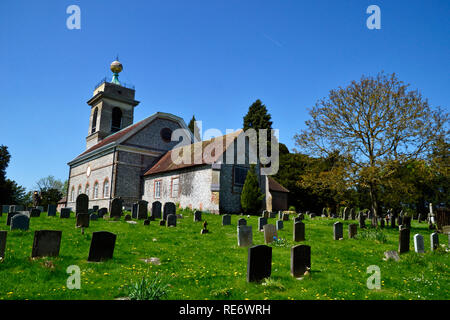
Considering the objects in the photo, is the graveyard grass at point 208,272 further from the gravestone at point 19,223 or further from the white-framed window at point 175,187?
the white-framed window at point 175,187

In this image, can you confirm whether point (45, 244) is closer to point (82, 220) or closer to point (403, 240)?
point (82, 220)

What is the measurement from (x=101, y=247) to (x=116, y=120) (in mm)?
34919

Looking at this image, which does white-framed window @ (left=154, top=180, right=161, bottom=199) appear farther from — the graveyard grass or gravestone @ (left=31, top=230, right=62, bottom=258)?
gravestone @ (left=31, top=230, right=62, bottom=258)

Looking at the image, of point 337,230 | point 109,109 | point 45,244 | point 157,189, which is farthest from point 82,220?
point 109,109

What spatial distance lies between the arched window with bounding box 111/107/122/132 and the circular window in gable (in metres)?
9.60

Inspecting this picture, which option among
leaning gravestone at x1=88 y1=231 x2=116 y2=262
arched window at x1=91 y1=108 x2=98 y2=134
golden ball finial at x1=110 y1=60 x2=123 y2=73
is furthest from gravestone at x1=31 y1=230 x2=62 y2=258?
golden ball finial at x1=110 y1=60 x2=123 y2=73

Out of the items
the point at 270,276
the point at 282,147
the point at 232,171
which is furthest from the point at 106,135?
the point at 270,276

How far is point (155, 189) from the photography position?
29.5 metres

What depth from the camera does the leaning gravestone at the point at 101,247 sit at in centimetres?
842

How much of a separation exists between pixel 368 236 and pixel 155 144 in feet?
79.1

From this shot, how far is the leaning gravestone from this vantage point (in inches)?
332

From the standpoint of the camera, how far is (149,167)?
3219 centimetres

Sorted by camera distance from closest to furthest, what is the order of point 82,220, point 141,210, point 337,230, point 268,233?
point 268,233 → point 82,220 → point 337,230 → point 141,210

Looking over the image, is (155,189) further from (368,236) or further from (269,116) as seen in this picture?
(269,116)
